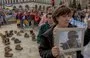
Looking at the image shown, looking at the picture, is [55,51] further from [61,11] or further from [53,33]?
[61,11]

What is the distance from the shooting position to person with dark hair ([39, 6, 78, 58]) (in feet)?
11.7

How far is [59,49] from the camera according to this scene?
3535 millimetres

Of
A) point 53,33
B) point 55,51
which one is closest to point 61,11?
point 53,33

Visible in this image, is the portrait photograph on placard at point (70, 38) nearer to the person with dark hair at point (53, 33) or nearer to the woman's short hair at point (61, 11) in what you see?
the person with dark hair at point (53, 33)

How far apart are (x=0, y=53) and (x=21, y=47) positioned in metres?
1.42

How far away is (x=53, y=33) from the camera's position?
3.57m

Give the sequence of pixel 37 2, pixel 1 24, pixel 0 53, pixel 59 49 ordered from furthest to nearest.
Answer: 1. pixel 37 2
2. pixel 1 24
3. pixel 0 53
4. pixel 59 49

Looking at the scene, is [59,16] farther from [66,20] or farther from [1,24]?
[1,24]

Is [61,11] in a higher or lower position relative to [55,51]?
higher

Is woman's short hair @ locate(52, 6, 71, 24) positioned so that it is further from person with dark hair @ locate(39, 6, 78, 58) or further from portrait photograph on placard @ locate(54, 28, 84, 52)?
portrait photograph on placard @ locate(54, 28, 84, 52)

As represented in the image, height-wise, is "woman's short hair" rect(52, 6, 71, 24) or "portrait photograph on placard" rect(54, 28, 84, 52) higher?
"woman's short hair" rect(52, 6, 71, 24)

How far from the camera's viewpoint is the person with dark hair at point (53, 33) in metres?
3.55

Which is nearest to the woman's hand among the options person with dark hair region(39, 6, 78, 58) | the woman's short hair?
person with dark hair region(39, 6, 78, 58)

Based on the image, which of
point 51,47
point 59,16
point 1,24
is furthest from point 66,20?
point 1,24
